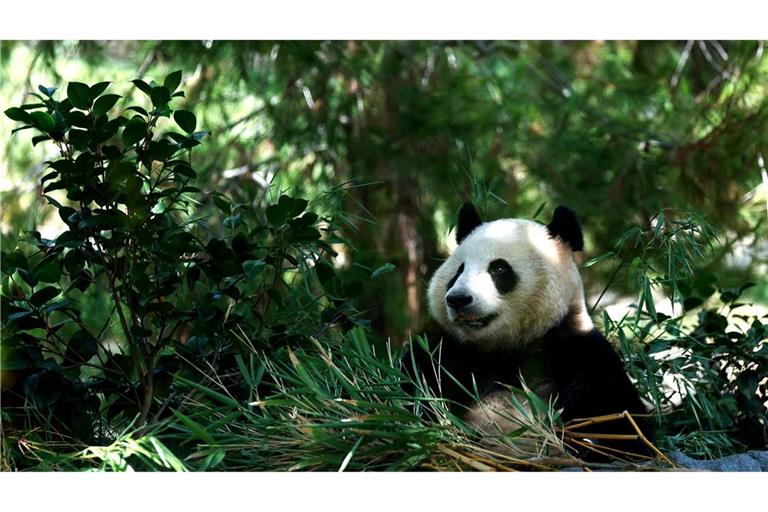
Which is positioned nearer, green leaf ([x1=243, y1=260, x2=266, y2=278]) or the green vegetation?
the green vegetation

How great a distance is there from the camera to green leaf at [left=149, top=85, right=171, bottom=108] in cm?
215

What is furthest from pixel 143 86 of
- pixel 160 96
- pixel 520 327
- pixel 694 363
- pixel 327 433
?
pixel 694 363

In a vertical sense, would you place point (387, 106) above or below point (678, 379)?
above

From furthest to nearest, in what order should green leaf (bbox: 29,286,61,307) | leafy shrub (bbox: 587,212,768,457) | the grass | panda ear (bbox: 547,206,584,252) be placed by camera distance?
panda ear (bbox: 547,206,584,252), leafy shrub (bbox: 587,212,768,457), green leaf (bbox: 29,286,61,307), the grass

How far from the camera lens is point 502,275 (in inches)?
98.0

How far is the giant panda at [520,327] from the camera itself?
7.71 ft

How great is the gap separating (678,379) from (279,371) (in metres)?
1.15

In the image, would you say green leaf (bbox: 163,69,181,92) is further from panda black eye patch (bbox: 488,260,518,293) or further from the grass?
panda black eye patch (bbox: 488,260,518,293)

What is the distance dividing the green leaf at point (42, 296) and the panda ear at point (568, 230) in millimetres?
1327

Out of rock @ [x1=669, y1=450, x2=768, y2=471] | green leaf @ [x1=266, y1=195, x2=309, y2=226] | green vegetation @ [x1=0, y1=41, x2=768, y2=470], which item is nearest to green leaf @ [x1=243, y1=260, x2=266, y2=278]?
green vegetation @ [x1=0, y1=41, x2=768, y2=470]

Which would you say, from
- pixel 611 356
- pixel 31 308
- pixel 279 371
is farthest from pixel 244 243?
pixel 611 356

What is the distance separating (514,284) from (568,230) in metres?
0.22
